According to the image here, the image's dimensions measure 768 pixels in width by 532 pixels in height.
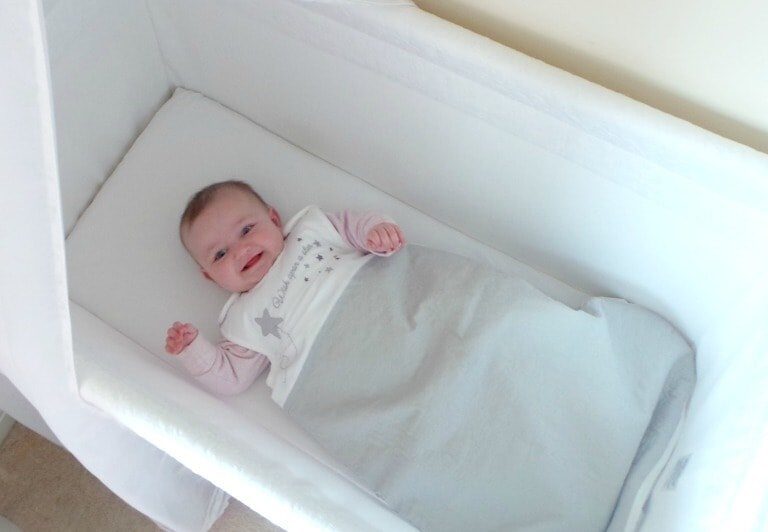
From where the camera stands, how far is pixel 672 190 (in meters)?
0.96

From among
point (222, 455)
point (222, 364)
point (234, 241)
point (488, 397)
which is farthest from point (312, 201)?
point (222, 455)

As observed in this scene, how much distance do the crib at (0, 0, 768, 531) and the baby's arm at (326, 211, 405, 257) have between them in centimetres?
9

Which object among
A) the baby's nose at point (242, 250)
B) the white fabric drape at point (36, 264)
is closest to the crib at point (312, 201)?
the white fabric drape at point (36, 264)

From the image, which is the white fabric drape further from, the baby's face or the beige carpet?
the beige carpet

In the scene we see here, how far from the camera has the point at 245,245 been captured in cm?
113

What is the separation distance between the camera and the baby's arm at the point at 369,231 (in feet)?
3.63

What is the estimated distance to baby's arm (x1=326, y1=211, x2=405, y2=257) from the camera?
111 centimetres

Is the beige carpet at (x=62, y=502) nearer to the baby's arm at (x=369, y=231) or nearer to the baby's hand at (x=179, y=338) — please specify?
the baby's hand at (x=179, y=338)

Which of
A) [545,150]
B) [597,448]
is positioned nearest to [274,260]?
[545,150]

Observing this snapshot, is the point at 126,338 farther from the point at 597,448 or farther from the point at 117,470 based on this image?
the point at 597,448

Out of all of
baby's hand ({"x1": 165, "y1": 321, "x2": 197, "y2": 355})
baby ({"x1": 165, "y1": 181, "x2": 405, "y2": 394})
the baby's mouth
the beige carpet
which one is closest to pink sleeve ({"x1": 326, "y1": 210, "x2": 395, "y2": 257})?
baby ({"x1": 165, "y1": 181, "x2": 405, "y2": 394})

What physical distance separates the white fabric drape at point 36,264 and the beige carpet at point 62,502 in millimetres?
390

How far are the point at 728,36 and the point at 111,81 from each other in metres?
0.92

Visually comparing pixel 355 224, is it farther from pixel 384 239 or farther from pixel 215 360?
pixel 215 360
